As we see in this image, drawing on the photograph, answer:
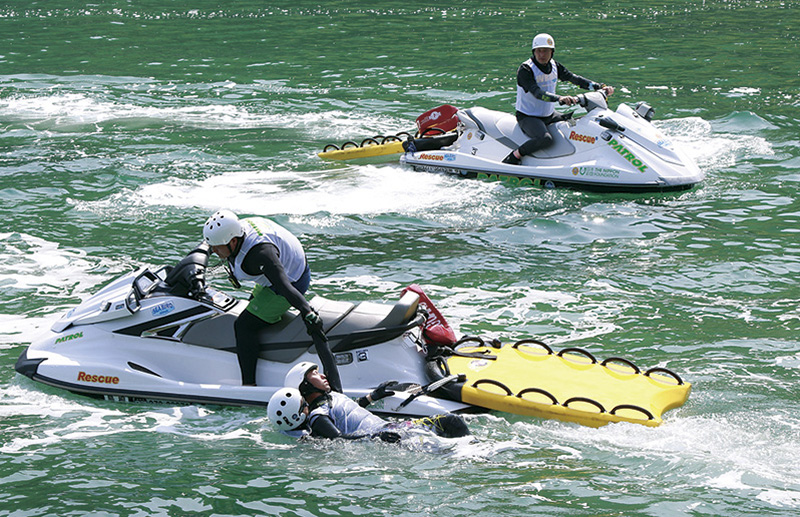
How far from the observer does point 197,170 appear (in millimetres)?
17641

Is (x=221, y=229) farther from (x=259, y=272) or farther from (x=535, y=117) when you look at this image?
(x=535, y=117)

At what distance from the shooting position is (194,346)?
9352mm

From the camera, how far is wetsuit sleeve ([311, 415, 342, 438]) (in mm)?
8125

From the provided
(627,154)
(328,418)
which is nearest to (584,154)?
(627,154)

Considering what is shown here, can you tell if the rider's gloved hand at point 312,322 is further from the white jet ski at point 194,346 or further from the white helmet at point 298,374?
the white jet ski at point 194,346

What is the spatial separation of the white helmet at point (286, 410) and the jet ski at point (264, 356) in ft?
2.07

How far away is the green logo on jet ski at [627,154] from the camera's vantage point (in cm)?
1505

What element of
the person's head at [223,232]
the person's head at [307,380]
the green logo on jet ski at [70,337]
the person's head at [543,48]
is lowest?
the person's head at [307,380]

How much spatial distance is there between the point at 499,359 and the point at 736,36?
22766 millimetres

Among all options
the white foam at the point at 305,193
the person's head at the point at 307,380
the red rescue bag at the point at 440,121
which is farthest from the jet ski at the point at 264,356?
the red rescue bag at the point at 440,121

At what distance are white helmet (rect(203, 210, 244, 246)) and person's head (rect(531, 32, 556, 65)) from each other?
8565 mm

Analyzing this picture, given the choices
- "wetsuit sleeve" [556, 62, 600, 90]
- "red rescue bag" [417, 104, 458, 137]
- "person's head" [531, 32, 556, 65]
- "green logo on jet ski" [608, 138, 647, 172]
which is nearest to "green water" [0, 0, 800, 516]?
"green logo on jet ski" [608, 138, 647, 172]

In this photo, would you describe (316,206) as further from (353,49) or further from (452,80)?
(353,49)

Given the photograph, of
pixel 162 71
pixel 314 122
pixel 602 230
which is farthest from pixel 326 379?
pixel 162 71
